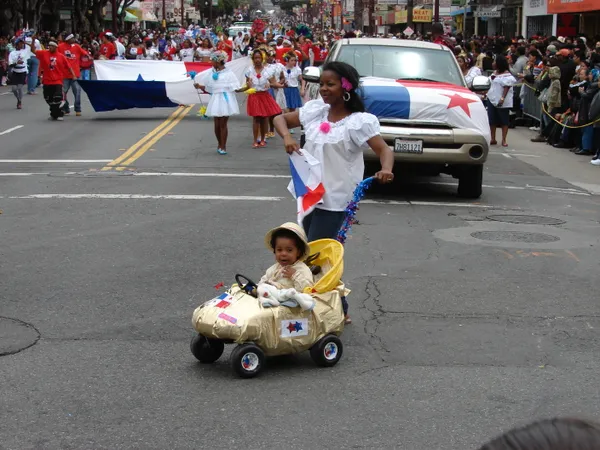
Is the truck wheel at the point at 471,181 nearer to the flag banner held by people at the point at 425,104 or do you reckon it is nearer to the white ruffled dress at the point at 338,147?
the flag banner held by people at the point at 425,104

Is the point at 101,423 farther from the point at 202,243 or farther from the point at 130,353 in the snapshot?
the point at 202,243

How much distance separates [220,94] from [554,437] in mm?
15166

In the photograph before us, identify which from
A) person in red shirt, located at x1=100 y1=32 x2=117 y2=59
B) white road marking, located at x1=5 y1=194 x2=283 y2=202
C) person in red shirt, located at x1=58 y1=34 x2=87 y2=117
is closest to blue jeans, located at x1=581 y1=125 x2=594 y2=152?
white road marking, located at x1=5 y1=194 x2=283 y2=202

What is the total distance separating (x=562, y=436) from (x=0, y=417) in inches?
163

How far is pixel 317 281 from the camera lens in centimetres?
593

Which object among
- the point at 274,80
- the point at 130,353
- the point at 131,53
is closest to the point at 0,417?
the point at 130,353

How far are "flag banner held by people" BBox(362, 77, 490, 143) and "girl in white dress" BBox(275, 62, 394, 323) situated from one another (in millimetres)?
5372

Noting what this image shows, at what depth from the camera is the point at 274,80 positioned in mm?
17969

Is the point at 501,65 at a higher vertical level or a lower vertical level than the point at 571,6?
lower

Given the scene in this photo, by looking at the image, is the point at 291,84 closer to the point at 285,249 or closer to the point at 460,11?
the point at 285,249

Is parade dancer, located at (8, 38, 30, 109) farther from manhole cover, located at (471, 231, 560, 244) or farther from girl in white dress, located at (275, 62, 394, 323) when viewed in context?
girl in white dress, located at (275, 62, 394, 323)

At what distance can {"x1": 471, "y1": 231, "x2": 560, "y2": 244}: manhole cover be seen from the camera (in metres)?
9.83

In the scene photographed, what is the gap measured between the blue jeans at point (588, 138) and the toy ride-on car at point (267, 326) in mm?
12890

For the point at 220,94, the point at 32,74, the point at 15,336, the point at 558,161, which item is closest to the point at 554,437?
the point at 15,336
